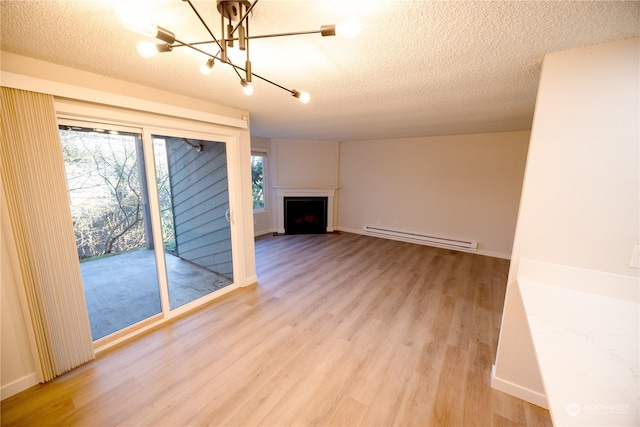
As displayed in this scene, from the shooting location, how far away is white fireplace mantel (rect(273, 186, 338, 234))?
5.81m

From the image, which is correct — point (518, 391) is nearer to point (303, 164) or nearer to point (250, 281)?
point (250, 281)

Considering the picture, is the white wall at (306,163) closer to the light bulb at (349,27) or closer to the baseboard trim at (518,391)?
the baseboard trim at (518,391)

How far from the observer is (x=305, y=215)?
604 cm

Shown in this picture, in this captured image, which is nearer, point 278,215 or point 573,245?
point 573,245

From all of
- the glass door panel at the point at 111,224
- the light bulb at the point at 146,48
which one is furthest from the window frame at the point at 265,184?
the light bulb at the point at 146,48

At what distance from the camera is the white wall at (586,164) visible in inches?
50.6

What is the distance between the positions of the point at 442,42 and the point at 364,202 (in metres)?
4.69

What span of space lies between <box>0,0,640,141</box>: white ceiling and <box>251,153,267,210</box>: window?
3154mm

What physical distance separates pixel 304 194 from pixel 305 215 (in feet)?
1.77

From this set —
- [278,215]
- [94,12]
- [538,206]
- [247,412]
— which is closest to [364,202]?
[278,215]

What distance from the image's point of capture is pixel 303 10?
107cm

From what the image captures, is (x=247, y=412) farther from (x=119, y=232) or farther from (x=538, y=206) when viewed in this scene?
(x=538, y=206)

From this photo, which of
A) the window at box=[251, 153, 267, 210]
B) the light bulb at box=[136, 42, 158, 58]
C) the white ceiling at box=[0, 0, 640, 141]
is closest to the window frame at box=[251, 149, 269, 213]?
the window at box=[251, 153, 267, 210]

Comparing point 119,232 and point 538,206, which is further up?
point 538,206
